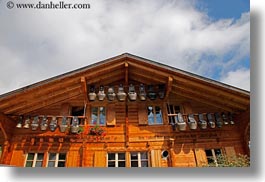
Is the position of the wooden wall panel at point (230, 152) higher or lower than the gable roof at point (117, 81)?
lower

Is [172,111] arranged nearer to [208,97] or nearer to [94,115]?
Answer: [208,97]

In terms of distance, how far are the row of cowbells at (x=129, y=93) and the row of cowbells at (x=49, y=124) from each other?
0.49 m

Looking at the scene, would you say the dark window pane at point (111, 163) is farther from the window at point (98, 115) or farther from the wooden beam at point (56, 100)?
the wooden beam at point (56, 100)

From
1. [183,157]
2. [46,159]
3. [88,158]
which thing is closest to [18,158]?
[46,159]

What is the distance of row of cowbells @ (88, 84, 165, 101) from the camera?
385 centimetres

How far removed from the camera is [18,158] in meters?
3.64

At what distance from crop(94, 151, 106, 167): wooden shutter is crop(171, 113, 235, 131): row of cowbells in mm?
1215

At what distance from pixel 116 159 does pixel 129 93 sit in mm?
1067

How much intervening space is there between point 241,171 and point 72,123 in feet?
8.04

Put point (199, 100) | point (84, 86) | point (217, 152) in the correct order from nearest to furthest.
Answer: point (217, 152)
point (84, 86)
point (199, 100)

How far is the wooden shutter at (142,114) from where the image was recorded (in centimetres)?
396

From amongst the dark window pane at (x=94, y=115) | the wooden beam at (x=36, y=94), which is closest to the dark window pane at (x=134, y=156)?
the dark window pane at (x=94, y=115)

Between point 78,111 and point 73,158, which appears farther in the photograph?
point 78,111

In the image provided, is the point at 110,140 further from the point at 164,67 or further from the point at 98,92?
the point at 164,67
